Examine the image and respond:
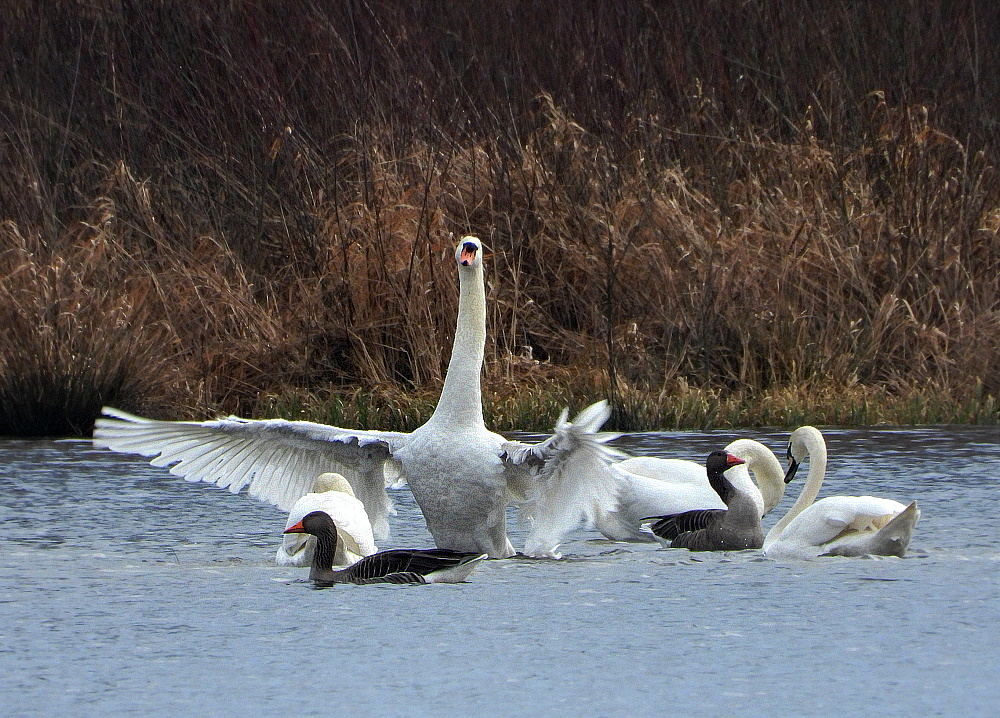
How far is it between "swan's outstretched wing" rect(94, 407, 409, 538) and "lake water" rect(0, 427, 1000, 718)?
0.84 ft

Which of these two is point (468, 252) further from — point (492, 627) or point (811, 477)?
point (492, 627)

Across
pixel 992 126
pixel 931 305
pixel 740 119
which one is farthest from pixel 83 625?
pixel 992 126

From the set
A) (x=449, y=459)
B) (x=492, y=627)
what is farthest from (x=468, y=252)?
(x=492, y=627)

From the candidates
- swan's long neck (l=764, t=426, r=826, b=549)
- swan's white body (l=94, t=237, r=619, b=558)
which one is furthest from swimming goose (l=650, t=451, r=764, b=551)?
swan's white body (l=94, t=237, r=619, b=558)

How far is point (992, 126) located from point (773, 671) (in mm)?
8883

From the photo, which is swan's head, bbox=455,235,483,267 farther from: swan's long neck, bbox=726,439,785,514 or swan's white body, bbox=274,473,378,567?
swan's long neck, bbox=726,439,785,514

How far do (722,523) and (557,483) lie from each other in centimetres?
85

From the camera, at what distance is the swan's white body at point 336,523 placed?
21.3 feet

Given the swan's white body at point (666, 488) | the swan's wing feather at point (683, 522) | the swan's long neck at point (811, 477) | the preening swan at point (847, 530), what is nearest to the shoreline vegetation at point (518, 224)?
the swan's white body at point (666, 488)

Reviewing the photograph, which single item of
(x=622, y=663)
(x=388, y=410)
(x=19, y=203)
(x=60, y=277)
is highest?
(x=19, y=203)

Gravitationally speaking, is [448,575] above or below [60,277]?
below

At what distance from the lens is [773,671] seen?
15.5 feet

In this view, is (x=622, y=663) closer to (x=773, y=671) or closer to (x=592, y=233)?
(x=773, y=671)

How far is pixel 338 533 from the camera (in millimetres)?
6488
